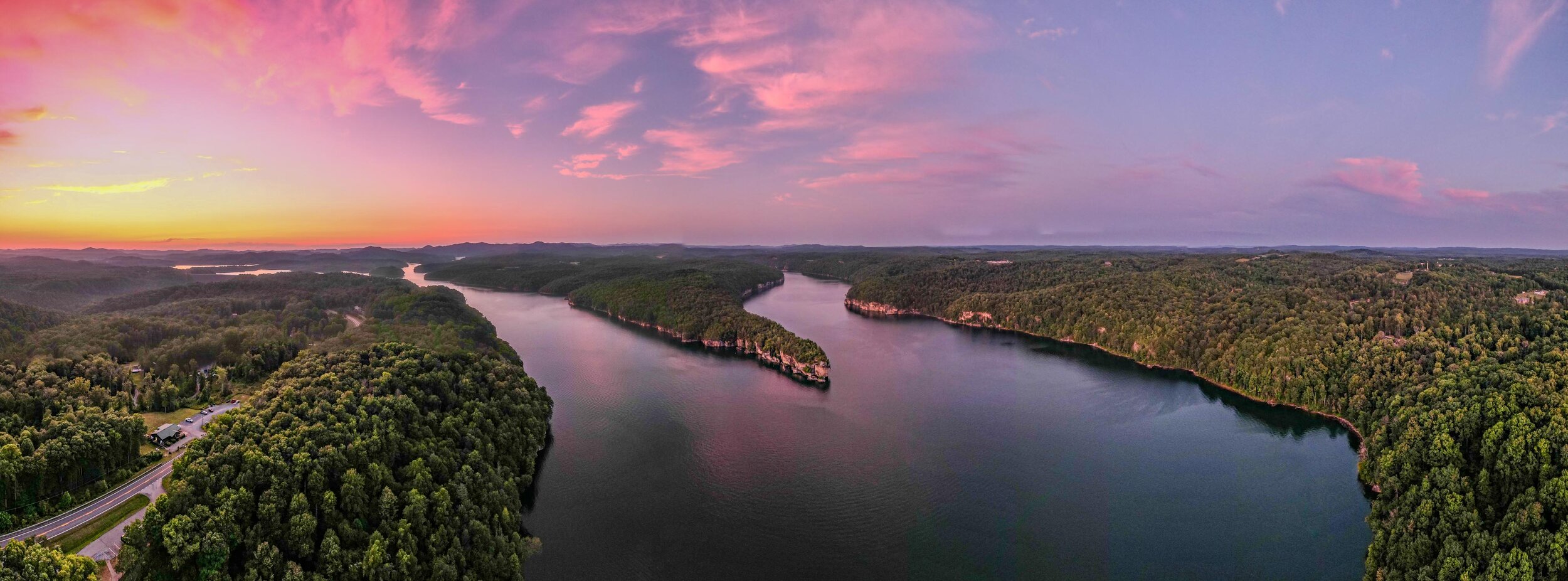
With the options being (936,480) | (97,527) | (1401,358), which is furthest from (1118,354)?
(97,527)

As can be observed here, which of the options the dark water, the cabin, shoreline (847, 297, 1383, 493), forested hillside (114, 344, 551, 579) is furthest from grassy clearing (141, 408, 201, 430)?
shoreline (847, 297, 1383, 493)

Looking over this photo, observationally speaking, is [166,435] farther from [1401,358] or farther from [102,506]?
[1401,358]

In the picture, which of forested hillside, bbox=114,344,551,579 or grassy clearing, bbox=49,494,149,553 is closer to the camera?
forested hillside, bbox=114,344,551,579

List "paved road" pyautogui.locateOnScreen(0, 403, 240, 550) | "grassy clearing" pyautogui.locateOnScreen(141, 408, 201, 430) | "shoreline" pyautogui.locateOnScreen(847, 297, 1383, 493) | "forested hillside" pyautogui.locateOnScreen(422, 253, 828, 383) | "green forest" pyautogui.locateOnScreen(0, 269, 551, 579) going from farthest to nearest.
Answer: "forested hillside" pyautogui.locateOnScreen(422, 253, 828, 383) < "shoreline" pyautogui.locateOnScreen(847, 297, 1383, 493) < "grassy clearing" pyautogui.locateOnScreen(141, 408, 201, 430) < "paved road" pyautogui.locateOnScreen(0, 403, 240, 550) < "green forest" pyautogui.locateOnScreen(0, 269, 551, 579)

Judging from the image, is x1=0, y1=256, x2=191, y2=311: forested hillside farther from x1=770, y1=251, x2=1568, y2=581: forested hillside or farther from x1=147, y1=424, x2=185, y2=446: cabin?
x1=770, y1=251, x2=1568, y2=581: forested hillside

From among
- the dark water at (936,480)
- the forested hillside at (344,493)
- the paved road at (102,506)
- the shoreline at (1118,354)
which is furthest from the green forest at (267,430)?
the shoreline at (1118,354)

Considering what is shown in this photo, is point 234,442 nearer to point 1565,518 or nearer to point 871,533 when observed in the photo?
point 871,533
